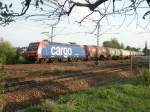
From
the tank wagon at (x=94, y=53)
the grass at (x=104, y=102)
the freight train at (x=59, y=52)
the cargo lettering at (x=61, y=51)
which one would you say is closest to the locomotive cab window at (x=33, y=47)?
the freight train at (x=59, y=52)

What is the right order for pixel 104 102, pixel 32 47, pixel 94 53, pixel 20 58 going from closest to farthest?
pixel 104 102, pixel 32 47, pixel 20 58, pixel 94 53

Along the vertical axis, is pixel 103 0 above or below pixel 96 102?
above

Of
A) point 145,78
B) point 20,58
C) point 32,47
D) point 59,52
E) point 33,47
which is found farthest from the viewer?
point 59,52

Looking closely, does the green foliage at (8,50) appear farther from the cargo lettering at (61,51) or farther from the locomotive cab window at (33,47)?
the cargo lettering at (61,51)

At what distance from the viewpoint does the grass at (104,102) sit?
9.96 m

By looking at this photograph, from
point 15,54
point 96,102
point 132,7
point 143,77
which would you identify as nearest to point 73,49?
point 15,54

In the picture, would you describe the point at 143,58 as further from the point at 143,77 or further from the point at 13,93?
the point at 13,93

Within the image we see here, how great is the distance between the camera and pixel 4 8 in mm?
3627

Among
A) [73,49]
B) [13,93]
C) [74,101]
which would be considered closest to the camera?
[74,101]

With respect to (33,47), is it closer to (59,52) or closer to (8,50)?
(59,52)

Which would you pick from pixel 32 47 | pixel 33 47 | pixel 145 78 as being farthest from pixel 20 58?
pixel 145 78

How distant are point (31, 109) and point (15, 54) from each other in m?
36.9

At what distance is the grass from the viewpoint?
32.7ft

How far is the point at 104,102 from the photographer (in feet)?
38.2
